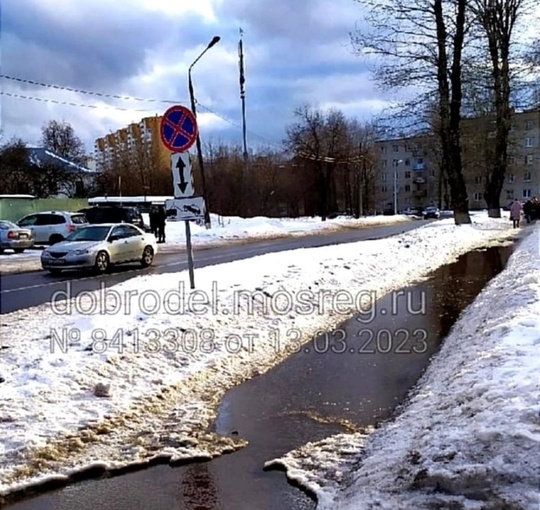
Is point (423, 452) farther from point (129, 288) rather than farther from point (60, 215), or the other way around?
point (60, 215)

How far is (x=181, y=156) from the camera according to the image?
30.8ft

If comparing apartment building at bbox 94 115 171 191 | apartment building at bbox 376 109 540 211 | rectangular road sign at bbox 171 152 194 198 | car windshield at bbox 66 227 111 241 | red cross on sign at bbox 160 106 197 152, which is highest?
apartment building at bbox 94 115 171 191

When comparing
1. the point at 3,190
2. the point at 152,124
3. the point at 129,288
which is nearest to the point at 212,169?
the point at 152,124

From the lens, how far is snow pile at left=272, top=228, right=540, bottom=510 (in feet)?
10.7

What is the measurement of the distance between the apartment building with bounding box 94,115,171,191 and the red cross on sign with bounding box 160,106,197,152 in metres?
61.0

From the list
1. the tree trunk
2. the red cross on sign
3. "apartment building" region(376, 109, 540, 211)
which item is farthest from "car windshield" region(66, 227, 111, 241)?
"apartment building" region(376, 109, 540, 211)

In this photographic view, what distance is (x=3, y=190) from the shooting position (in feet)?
197

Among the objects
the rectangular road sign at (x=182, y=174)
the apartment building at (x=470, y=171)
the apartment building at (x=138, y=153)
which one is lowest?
the rectangular road sign at (x=182, y=174)

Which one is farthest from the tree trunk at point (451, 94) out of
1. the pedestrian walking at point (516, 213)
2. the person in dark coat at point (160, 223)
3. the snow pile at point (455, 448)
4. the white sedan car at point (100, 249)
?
the snow pile at point (455, 448)

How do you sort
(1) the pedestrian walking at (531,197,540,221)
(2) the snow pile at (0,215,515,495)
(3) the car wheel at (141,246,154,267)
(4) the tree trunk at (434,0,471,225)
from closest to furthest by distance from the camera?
1. (2) the snow pile at (0,215,515,495)
2. (3) the car wheel at (141,246,154,267)
3. (4) the tree trunk at (434,0,471,225)
4. (1) the pedestrian walking at (531,197,540,221)

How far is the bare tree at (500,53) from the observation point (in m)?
32.2

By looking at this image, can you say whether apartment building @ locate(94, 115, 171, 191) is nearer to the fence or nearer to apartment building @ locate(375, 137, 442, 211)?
the fence

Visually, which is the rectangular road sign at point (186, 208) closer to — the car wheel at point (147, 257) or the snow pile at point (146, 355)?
the snow pile at point (146, 355)

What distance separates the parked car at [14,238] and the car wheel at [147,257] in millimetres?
10133
